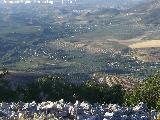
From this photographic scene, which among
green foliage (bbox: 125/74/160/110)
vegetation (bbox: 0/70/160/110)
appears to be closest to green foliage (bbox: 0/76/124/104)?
vegetation (bbox: 0/70/160/110)

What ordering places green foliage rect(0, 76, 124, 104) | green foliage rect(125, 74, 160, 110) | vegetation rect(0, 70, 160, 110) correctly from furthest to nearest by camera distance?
green foliage rect(0, 76, 124, 104) < vegetation rect(0, 70, 160, 110) < green foliage rect(125, 74, 160, 110)

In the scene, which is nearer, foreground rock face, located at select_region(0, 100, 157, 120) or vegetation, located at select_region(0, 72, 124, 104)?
foreground rock face, located at select_region(0, 100, 157, 120)

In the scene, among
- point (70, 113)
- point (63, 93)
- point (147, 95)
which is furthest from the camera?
point (63, 93)

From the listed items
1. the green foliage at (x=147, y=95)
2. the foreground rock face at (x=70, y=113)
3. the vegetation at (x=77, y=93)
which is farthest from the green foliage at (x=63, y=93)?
the foreground rock face at (x=70, y=113)

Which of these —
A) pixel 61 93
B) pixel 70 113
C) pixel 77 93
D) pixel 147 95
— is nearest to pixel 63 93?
pixel 61 93

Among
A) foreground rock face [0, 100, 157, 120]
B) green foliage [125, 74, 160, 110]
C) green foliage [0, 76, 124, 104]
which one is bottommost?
green foliage [0, 76, 124, 104]

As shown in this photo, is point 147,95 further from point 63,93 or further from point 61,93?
point 61,93

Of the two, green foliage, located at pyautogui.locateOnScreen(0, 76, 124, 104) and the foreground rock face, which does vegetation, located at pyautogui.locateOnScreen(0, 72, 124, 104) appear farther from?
the foreground rock face

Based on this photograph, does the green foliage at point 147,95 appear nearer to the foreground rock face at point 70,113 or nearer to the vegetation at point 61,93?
the vegetation at point 61,93

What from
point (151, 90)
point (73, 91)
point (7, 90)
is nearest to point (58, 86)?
point (73, 91)
